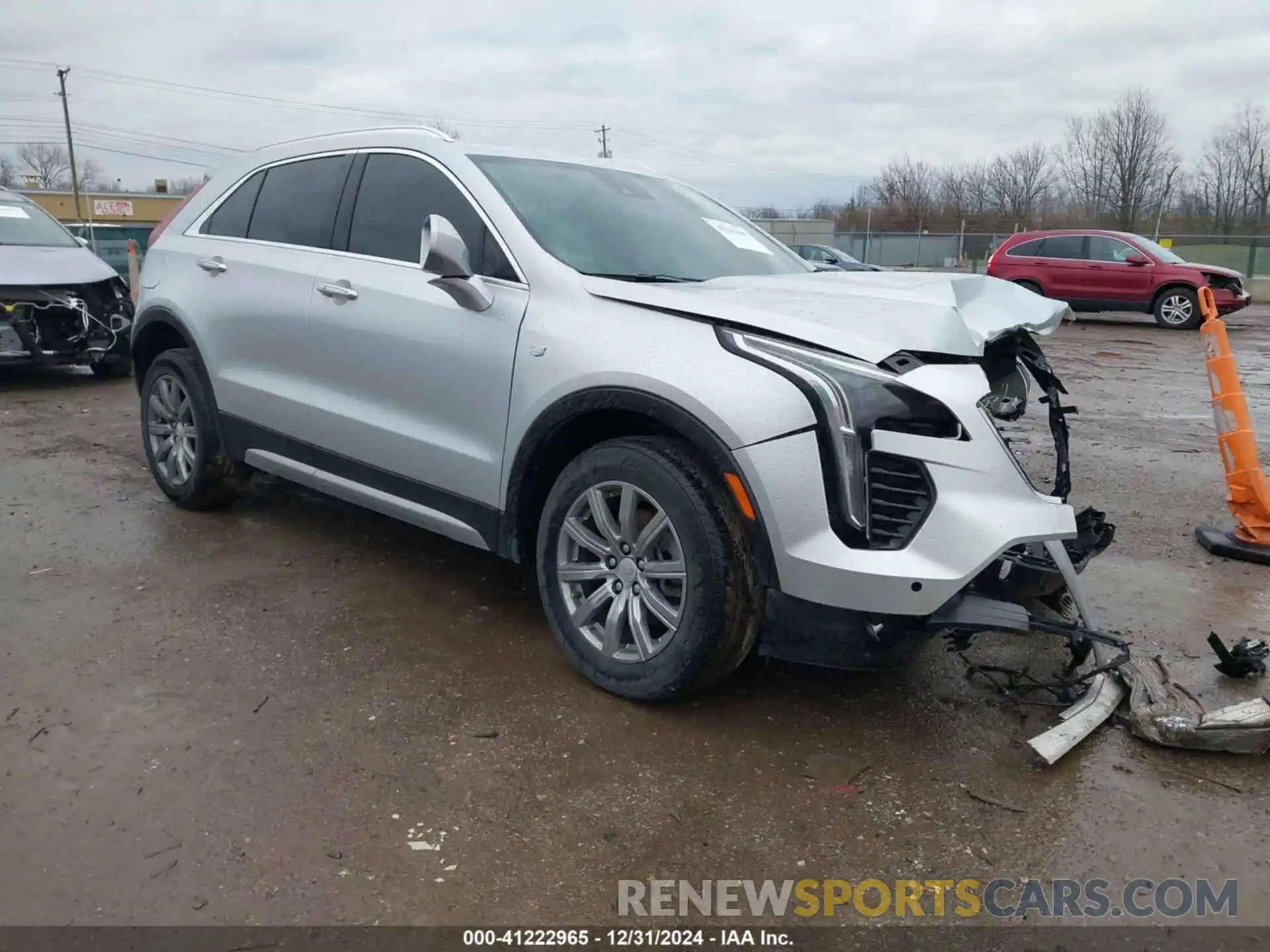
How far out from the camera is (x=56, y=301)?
8570mm

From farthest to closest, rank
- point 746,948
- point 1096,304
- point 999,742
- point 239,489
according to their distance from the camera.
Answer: point 1096,304
point 239,489
point 999,742
point 746,948

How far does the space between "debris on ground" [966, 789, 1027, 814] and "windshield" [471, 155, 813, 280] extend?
200 centimetres

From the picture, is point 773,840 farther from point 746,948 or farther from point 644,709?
point 644,709

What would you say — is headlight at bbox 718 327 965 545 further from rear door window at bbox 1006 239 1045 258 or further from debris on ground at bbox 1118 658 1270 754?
rear door window at bbox 1006 239 1045 258

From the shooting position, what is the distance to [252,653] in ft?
11.9

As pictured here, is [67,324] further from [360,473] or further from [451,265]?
[451,265]

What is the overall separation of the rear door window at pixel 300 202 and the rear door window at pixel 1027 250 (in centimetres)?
1688

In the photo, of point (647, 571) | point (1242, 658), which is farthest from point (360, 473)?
point (1242, 658)

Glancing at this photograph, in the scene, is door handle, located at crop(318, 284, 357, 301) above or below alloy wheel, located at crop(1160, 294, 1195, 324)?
above

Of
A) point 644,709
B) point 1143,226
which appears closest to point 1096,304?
point 644,709

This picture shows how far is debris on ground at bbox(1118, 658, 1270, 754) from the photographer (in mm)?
2969

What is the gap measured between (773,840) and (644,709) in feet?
2.45

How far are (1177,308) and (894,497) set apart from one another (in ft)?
56.7

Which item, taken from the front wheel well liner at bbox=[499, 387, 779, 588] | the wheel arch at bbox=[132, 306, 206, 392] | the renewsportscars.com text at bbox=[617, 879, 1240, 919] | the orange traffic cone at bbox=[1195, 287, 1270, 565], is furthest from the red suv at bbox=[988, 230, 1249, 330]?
the renewsportscars.com text at bbox=[617, 879, 1240, 919]
